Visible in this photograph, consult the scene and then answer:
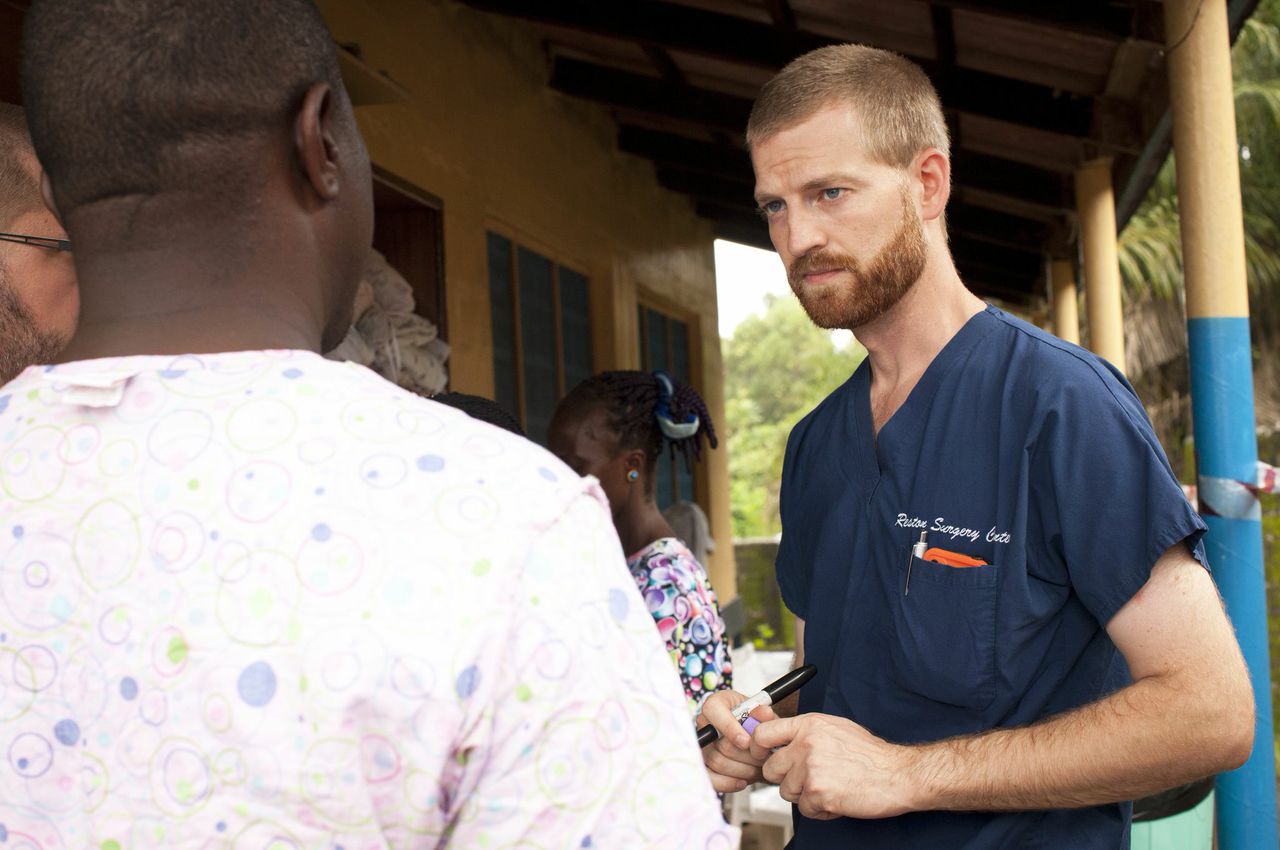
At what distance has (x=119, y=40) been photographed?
78cm

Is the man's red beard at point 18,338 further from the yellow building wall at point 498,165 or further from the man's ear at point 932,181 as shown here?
the yellow building wall at point 498,165

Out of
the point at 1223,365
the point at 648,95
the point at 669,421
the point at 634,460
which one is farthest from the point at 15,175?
the point at 648,95

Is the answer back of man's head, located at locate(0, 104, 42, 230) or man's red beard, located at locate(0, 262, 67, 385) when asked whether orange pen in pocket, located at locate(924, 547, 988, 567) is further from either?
back of man's head, located at locate(0, 104, 42, 230)

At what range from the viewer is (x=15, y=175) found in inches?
64.2

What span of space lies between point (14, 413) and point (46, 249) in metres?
0.88

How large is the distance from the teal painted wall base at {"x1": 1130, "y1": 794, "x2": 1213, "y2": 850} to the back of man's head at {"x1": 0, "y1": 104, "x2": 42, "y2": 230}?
2688mm

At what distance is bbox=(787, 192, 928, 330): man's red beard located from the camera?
1.69 m

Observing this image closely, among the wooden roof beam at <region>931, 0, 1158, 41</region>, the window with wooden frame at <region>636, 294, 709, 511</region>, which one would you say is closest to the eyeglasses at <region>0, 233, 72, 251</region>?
the wooden roof beam at <region>931, 0, 1158, 41</region>

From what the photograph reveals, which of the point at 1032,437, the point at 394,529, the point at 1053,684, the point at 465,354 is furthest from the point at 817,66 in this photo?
the point at 465,354

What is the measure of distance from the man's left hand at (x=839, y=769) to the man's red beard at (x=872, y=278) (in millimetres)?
606

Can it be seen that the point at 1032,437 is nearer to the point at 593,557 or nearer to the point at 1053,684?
the point at 1053,684

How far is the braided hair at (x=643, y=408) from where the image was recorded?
296cm

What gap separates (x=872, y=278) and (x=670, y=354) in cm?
655

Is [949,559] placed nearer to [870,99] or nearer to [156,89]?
[870,99]
